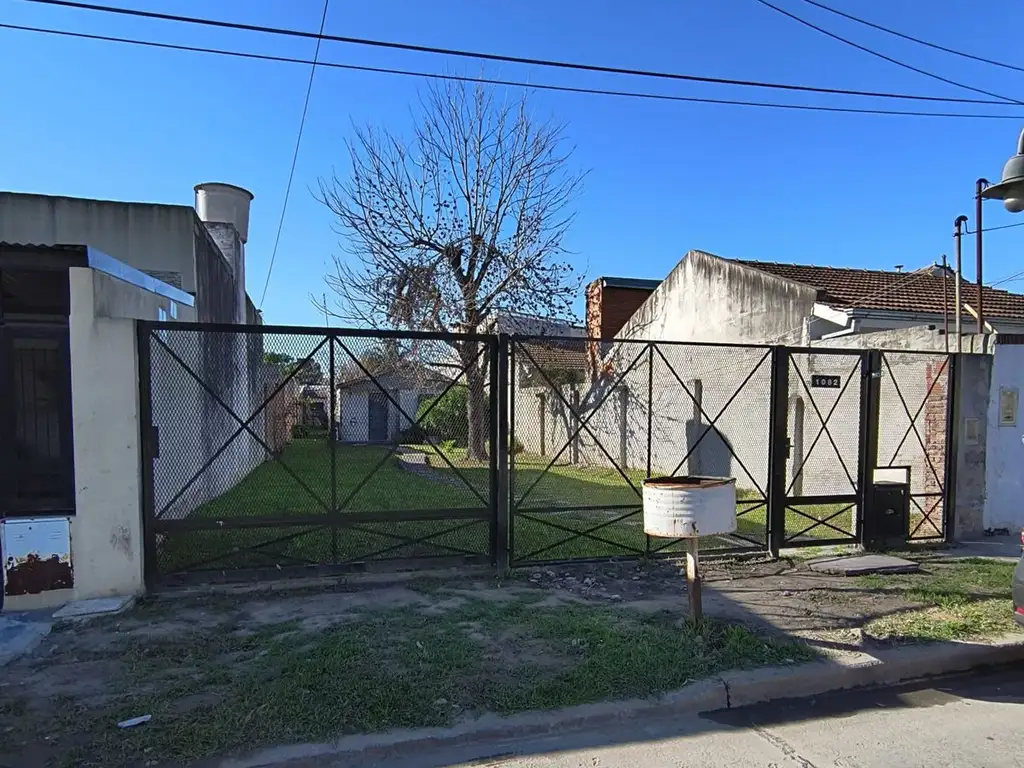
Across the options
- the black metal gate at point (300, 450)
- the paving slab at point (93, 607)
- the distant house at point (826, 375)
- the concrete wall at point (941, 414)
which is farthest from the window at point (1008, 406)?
the paving slab at point (93, 607)

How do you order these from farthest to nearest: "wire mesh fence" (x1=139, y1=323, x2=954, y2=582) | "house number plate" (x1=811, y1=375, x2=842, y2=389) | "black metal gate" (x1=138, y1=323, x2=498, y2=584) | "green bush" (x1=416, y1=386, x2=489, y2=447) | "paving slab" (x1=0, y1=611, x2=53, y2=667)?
1. "green bush" (x1=416, y1=386, x2=489, y2=447)
2. "house number plate" (x1=811, y1=375, x2=842, y2=389)
3. "wire mesh fence" (x1=139, y1=323, x2=954, y2=582)
4. "black metal gate" (x1=138, y1=323, x2=498, y2=584)
5. "paving slab" (x1=0, y1=611, x2=53, y2=667)

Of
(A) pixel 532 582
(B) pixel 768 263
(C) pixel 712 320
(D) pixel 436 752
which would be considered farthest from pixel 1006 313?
(D) pixel 436 752

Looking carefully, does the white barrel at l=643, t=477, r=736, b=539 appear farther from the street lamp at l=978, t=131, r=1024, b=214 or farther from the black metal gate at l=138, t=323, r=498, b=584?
the street lamp at l=978, t=131, r=1024, b=214

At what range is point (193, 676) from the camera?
4035 mm

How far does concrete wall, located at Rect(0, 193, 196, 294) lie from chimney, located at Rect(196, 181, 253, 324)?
369cm

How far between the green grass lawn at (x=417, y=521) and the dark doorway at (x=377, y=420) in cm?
28

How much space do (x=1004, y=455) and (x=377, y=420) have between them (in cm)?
832

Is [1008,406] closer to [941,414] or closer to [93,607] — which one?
[941,414]

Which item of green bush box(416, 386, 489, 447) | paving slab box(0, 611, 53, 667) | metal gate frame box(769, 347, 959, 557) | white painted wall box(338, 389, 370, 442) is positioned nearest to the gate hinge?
paving slab box(0, 611, 53, 667)

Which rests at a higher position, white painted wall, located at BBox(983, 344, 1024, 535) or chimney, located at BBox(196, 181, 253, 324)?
chimney, located at BBox(196, 181, 253, 324)

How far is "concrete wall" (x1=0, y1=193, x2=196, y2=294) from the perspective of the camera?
9.50 m

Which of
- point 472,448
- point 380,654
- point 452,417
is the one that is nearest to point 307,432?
point 472,448

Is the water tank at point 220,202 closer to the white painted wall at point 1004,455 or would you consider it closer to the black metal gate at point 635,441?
the black metal gate at point 635,441

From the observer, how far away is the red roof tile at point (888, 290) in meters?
12.5
